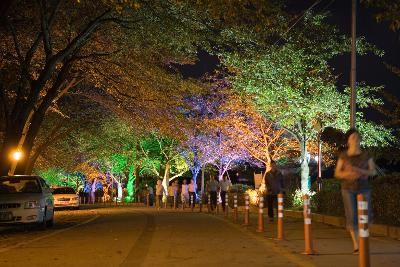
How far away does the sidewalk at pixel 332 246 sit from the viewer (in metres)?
10.2

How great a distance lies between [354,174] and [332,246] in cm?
254

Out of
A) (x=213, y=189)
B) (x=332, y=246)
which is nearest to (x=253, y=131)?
(x=213, y=189)

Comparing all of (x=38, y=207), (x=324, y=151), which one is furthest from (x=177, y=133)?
(x=324, y=151)

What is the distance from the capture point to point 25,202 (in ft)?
58.5

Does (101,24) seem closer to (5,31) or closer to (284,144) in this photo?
(5,31)

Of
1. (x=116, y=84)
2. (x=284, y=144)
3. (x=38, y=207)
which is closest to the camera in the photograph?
(x=38, y=207)

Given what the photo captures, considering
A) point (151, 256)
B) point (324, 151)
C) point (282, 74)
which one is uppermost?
point (282, 74)

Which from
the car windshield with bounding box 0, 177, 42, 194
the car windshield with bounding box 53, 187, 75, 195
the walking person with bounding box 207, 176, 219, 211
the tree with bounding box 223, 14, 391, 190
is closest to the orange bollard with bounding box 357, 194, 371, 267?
the car windshield with bounding box 0, 177, 42, 194

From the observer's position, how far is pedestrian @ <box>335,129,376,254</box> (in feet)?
34.2

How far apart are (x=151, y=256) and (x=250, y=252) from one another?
1.85 metres

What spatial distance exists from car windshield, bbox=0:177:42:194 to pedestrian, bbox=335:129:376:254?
11062mm

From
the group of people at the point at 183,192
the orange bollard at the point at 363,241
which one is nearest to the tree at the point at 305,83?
the group of people at the point at 183,192

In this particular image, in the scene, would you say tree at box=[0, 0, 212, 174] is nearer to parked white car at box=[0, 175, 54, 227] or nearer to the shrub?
parked white car at box=[0, 175, 54, 227]

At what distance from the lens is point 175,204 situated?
118ft
